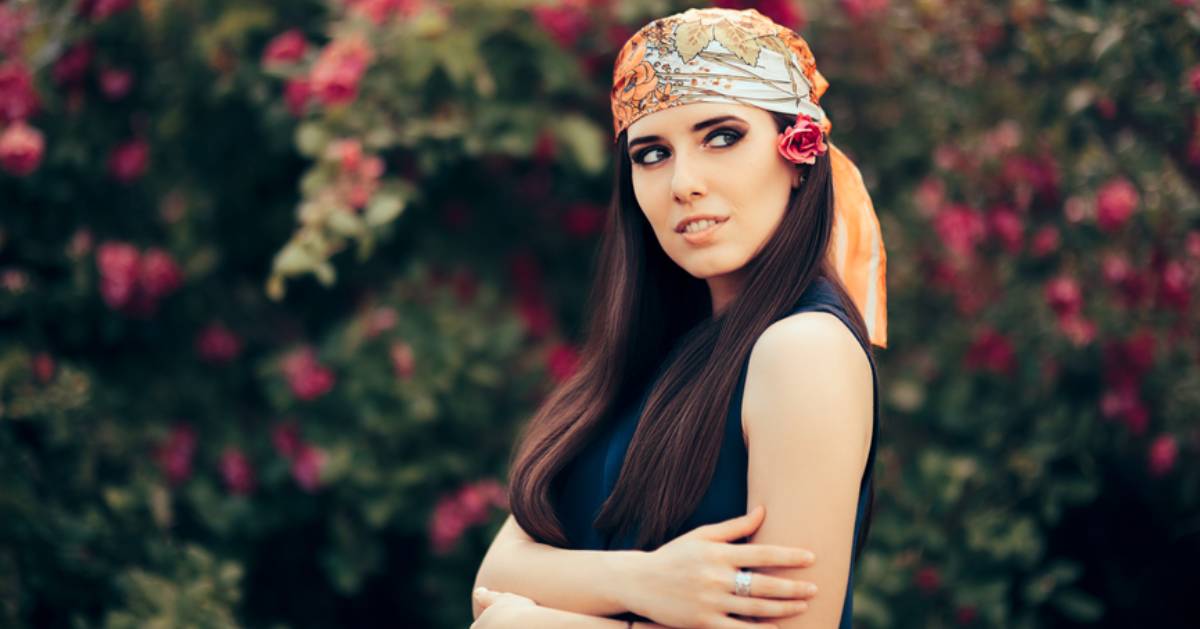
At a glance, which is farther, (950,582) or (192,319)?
(192,319)

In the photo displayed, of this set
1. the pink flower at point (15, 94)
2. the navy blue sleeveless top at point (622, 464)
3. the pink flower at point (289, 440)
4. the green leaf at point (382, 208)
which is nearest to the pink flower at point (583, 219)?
the green leaf at point (382, 208)

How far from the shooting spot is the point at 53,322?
3344 mm

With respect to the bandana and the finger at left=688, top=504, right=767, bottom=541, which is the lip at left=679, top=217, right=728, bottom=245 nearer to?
the bandana

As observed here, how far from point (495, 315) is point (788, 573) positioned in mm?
1894

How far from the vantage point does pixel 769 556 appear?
4.56ft

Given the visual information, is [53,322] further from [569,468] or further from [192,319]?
[569,468]

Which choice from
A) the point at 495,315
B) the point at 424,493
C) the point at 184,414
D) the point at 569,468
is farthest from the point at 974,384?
the point at 184,414

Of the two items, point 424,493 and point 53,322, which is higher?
point 53,322

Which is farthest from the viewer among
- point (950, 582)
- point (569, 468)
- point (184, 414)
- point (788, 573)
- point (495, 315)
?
point (184, 414)

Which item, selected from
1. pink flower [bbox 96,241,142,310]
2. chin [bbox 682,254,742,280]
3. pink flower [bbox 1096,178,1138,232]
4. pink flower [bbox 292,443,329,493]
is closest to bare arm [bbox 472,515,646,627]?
chin [bbox 682,254,742,280]

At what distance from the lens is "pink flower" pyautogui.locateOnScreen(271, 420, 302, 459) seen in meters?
3.20

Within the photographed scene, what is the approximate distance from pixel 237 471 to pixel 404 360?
671 millimetres

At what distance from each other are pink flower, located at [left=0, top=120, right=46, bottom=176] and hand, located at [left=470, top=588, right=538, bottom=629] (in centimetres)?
216

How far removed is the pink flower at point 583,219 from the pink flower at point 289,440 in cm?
99
